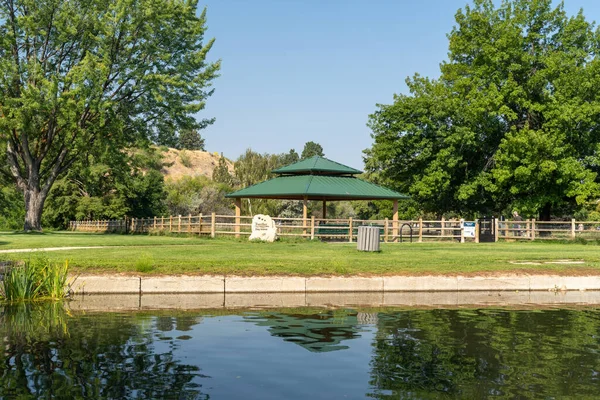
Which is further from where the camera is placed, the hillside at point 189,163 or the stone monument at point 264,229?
the hillside at point 189,163

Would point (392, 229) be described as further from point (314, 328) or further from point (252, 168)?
point (252, 168)

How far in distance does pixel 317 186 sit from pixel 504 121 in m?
17.0

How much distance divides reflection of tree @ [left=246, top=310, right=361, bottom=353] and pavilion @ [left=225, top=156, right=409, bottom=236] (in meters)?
24.2

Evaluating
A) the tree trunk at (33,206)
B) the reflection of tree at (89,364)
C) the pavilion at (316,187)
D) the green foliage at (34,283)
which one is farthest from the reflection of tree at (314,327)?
the tree trunk at (33,206)

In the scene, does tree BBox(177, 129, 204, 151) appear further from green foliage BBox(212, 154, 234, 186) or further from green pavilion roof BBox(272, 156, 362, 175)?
green pavilion roof BBox(272, 156, 362, 175)


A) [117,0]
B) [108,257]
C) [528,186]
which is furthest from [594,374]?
[117,0]

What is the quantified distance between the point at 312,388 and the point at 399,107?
42.9 m

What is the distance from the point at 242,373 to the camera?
26.4 ft

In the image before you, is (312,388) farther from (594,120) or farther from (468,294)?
(594,120)

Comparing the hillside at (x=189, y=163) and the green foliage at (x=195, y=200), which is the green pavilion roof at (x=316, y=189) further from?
the hillside at (x=189, y=163)

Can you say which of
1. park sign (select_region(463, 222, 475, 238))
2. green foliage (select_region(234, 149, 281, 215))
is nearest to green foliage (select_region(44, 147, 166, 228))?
green foliage (select_region(234, 149, 281, 215))

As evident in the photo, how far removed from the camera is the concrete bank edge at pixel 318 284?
51.9 feet

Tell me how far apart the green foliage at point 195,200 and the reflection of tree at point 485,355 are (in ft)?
238

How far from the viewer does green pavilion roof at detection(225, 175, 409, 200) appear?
39062 millimetres
